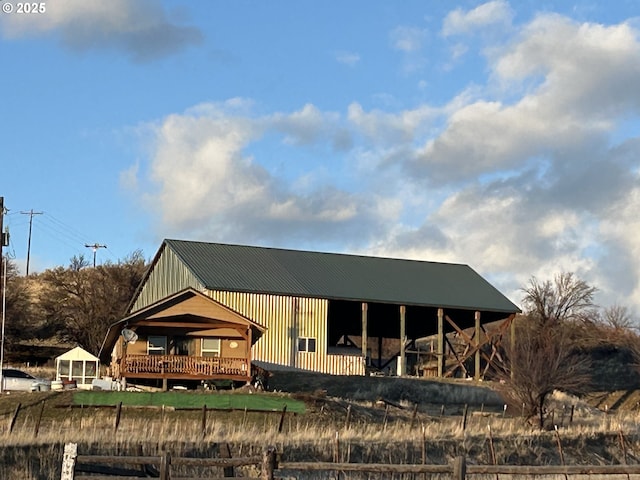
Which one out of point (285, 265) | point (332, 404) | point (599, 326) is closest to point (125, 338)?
point (332, 404)

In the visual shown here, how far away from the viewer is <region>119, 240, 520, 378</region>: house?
180 ft

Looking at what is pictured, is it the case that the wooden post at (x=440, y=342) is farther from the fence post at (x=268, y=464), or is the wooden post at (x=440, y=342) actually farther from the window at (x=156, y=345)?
the fence post at (x=268, y=464)

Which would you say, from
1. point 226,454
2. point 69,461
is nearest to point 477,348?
point 226,454

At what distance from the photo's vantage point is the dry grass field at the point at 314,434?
28.4 m

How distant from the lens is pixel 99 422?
34.5m

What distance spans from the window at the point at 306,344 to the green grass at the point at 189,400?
17.0m

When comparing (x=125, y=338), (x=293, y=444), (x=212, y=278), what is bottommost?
(x=293, y=444)

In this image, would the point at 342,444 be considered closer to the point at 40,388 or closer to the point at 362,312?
the point at 40,388

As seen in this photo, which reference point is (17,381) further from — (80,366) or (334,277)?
(334,277)

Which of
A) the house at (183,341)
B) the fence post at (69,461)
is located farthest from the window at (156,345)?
the fence post at (69,461)

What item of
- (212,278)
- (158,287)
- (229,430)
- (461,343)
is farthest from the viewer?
(461,343)

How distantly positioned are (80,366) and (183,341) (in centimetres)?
587

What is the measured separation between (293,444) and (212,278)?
25.4 metres

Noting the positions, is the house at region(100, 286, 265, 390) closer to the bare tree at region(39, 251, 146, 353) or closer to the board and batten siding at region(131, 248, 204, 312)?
the board and batten siding at region(131, 248, 204, 312)
